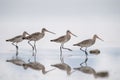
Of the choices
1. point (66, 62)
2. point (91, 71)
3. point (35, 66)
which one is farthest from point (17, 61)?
point (91, 71)

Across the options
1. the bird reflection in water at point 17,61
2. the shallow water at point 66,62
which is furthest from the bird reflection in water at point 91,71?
the bird reflection in water at point 17,61

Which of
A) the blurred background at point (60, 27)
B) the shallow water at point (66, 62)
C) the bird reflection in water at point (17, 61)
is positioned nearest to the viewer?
the shallow water at point (66, 62)

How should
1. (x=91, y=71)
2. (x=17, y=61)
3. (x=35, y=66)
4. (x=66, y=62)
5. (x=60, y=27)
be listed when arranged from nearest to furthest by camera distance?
(x=91, y=71), (x=35, y=66), (x=66, y=62), (x=17, y=61), (x=60, y=27)

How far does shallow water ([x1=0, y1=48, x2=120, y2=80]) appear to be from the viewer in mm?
4539

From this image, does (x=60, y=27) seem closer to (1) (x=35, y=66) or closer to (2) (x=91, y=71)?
(1) (x=35, y=66)

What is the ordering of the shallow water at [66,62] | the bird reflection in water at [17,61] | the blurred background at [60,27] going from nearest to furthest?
1. the shallow water at [66,62]
2. the blurred background at [60,27]
3. the bird reflection in water at [17,61]

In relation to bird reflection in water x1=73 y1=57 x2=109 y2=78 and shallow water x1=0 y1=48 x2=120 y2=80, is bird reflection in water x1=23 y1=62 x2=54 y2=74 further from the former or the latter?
bird reflection in water x1=73 y1=57 x2=109 y2=78

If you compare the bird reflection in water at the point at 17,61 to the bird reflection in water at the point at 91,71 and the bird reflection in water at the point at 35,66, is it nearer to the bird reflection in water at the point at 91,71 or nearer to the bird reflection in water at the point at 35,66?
the bird reflection in water at the point at 35,66

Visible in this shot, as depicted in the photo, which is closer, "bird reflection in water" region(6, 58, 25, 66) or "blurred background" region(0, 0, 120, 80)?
"blurred background" region(0, 0, 120, 80)

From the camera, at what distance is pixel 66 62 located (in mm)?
5172

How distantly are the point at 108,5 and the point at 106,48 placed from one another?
2806 millimetres

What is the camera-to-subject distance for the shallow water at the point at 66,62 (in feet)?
14.9

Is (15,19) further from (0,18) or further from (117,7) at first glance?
(117,7)

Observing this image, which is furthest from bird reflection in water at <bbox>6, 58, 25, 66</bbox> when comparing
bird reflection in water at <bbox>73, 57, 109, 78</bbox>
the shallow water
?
bird reflection in water at <bbox>73, 57, 109, 78</bbox>
